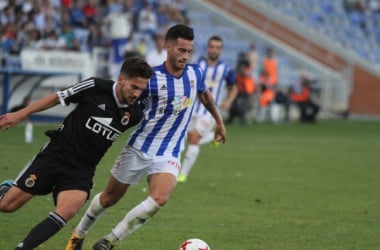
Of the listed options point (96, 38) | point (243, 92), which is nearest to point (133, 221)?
point (96, 38)

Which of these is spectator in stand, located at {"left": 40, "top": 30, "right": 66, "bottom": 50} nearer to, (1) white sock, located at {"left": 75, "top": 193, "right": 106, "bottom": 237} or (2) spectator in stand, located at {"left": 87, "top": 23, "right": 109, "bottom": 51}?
(2) spectator in stand, located at {"left": 87, "top": 23, "right": 109, "bottom": 51}

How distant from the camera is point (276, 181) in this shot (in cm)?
1516

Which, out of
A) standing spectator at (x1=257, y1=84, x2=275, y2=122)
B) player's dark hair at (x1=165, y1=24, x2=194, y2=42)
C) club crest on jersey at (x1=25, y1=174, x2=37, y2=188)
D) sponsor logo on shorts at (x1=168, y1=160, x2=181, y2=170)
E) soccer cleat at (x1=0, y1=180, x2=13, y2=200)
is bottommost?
standing spectator at (x1=257, y1=84, x2=275, y2=122)

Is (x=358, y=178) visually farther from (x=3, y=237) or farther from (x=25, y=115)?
(x=25, y=115)

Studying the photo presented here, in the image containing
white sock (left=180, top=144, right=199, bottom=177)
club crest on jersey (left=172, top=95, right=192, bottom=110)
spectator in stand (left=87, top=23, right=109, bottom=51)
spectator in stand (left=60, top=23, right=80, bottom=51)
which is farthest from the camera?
spectator in stand (left=87, top=23, right=109, bottom=51)

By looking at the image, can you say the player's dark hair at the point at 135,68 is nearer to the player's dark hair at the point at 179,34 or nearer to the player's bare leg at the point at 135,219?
the player's dark hair at the point at 179,34

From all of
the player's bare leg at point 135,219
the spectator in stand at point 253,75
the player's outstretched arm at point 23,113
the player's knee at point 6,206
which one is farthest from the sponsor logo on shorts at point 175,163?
the spectator in stand at point 253,75

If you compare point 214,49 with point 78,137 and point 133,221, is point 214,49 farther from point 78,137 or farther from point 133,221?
point 78,137

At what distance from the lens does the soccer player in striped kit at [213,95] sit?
1462 centimetres

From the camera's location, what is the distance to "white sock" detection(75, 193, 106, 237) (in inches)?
318

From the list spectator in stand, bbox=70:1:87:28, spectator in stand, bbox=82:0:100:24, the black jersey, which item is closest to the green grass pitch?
the black jersey

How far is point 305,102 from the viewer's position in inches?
1264

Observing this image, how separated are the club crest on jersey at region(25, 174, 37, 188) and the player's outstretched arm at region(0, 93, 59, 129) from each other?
501 millimetres

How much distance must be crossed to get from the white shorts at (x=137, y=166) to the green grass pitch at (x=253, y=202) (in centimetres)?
75
